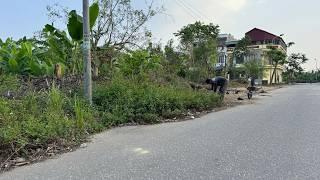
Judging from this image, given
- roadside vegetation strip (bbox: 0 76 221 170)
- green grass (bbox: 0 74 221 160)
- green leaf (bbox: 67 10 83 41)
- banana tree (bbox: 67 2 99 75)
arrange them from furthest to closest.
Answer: green leaf (bbox: 67 10 83 41) → banana tree (bbox: 67 2 99 75) → green grass (bbox: 0 74 221 160) → roadside vegetation strip (bbox: 0 76 221 170)

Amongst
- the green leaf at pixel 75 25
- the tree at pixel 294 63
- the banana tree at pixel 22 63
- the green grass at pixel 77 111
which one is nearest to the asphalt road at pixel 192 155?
the green grass at pixel 77 111

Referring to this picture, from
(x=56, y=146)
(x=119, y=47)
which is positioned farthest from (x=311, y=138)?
(x=119, y=47)

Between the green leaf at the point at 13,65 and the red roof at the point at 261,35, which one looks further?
the red roof at the point at 261,35

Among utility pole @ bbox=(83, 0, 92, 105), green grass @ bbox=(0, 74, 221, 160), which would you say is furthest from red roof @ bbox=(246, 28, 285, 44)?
utility pole @ bbox=(83, 0, 92, 105)

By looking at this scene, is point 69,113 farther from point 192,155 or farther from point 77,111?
point 192,155

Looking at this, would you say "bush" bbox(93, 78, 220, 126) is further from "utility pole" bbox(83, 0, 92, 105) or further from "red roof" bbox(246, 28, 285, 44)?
"red roof" bbox(246, 28, 285, 44)

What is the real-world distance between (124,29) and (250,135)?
408 inches

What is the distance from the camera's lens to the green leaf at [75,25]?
1319 centimetres

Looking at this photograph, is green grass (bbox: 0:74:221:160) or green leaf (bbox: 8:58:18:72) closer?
green grass (bbox: 0:74:221:160)

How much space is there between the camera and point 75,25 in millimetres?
13312

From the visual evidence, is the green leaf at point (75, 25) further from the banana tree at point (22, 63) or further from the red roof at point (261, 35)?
the red roof at point (261, 35)

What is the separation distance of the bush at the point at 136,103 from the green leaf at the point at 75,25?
2602 millimetres

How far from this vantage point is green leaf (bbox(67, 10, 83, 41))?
1319 cm

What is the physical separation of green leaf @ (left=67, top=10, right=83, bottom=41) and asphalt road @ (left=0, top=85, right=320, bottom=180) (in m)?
5.09
